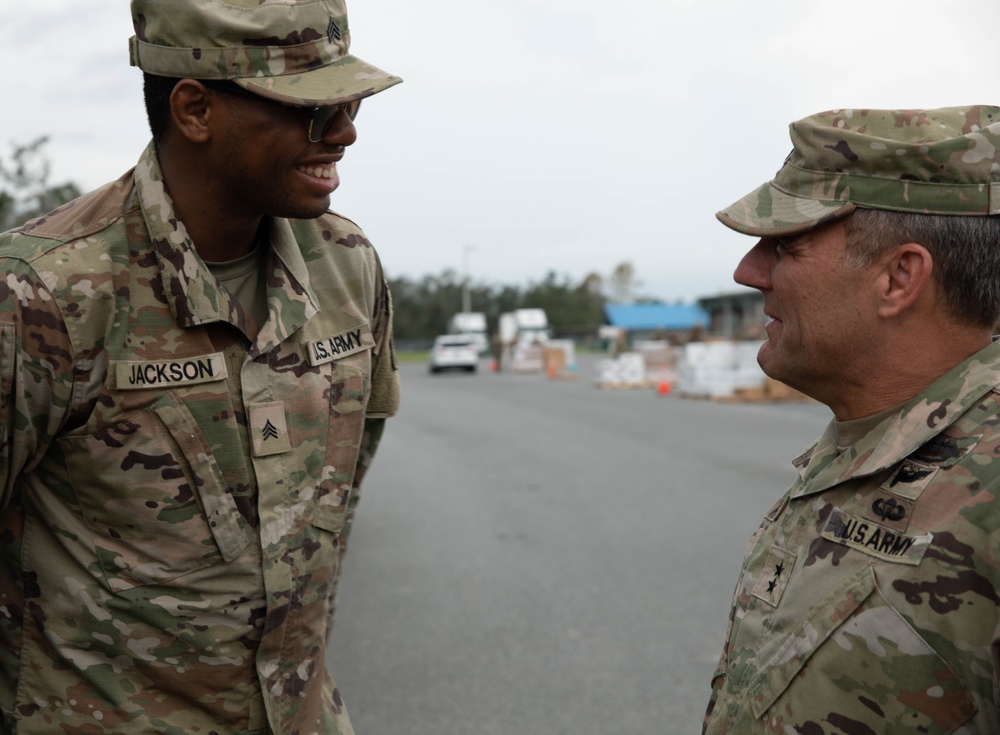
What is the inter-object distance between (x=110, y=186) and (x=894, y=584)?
180 cm

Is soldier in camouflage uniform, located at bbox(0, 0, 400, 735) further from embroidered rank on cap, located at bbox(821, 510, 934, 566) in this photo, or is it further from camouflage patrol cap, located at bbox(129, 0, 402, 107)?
embroidered rank on cap, located at bbox(821, 510, 934, 566)

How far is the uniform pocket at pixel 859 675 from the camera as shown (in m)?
1.64

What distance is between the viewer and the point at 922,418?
5.93 feet

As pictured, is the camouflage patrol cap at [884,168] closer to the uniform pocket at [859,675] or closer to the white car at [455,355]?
the uniform pocket at [859,675]

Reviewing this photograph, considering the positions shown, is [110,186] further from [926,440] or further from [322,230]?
[926,440]

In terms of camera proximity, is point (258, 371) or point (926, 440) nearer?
point (926, 440)

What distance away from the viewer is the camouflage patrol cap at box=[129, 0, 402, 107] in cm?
219

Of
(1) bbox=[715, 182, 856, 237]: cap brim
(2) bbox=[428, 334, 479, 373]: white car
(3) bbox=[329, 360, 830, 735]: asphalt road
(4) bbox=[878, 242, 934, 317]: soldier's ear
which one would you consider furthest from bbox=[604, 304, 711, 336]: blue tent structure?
(4) bbox=[878, 242, 934, 317]: soldier's ear

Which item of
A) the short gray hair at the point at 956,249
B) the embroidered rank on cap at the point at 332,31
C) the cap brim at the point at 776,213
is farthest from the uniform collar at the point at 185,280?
the short gray hair at the point at 956,249

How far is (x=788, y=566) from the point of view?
1958mm

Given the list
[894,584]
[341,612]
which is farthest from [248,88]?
[341,612]

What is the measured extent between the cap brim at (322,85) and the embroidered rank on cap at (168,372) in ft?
1.85

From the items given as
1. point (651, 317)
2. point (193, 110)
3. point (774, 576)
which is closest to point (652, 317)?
point (651, 317)

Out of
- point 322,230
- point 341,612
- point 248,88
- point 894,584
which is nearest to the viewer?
point 894,584
